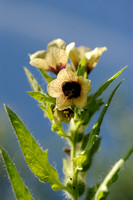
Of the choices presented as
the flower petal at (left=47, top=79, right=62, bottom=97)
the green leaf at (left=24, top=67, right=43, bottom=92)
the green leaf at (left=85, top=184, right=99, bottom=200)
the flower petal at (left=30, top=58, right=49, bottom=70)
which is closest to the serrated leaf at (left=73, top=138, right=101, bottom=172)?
the green leaf at (left=85, top=184, right=99, bottom=200)

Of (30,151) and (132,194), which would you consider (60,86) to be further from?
(132,194)

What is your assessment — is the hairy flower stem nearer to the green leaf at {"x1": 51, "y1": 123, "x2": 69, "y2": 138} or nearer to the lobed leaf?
the green leaf at {"x1": 51, "y1": 123, "x2": 69, "y2": 138}

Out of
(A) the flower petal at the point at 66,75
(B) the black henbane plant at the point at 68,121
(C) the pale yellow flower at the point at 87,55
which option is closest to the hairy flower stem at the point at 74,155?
(B) the black henbane plant at the point at 68,121

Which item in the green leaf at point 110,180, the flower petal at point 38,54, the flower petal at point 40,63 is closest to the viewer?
the green leaf at point 110,180

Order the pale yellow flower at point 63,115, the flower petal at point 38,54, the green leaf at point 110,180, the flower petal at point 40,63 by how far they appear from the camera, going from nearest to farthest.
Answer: the green leaf at point 110,180, the pale yellow flower at point 63,115, the flower petal at point 40,63, the flower petal at point 38,54

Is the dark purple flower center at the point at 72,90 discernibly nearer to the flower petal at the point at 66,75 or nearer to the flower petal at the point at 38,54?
the flower petal at the point at 66,75

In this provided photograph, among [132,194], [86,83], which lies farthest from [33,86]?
[132,194]

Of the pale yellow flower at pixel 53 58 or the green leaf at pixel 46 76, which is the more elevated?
the pale yellow flower at pixel 53 58

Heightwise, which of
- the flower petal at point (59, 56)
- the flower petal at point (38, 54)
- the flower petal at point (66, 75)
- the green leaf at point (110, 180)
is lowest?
the green leaf at point (110, 180)
